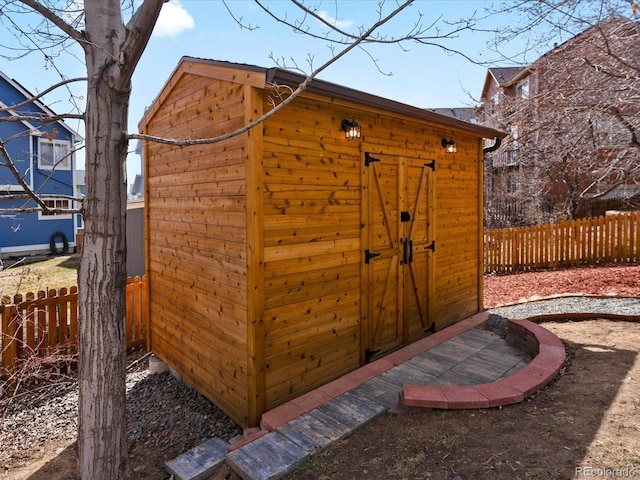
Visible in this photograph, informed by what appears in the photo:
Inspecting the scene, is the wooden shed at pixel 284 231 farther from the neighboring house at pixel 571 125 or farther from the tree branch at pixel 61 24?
the neighboring house at pixel 571 125

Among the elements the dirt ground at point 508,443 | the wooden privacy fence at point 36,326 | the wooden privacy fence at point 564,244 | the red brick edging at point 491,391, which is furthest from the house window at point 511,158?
the wooden privacy fence at point 36,326

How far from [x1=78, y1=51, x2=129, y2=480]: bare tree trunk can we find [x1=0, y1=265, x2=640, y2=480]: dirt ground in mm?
885

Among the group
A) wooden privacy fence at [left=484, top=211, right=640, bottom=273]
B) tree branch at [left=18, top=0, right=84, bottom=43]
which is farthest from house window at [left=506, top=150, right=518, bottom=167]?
tree branch at [left=18, top=0, right=84, bottom=43]

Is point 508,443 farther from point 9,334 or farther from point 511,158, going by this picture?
point 511,158

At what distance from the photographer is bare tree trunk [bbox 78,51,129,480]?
8.36 ft

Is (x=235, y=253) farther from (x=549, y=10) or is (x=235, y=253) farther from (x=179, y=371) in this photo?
(x=549, y=10)

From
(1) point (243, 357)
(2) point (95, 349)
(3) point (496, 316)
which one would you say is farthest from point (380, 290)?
(2) point (95, 349)

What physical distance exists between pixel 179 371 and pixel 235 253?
6.94ft

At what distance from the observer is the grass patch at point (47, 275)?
7915 mm

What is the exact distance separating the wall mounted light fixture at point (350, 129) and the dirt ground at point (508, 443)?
262 cm

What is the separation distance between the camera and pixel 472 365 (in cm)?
425

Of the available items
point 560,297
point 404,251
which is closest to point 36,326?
point 404,251

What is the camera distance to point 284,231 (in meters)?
3.56

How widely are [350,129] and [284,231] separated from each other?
4.19 ft
